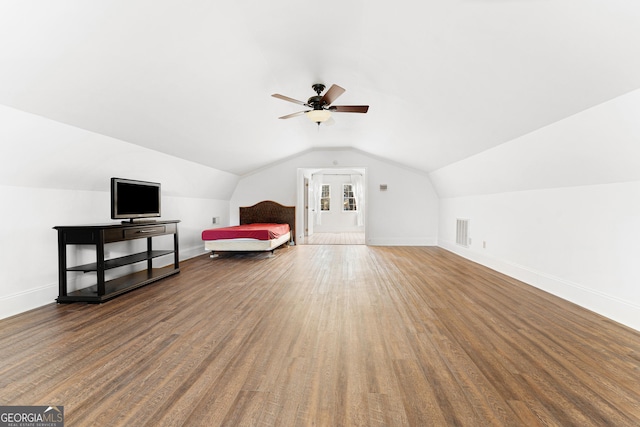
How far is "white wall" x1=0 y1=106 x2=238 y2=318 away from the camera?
251 cm

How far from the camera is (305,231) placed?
8672 millimetres

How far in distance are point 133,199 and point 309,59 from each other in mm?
2625

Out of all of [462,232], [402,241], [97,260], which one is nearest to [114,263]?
[97,260]

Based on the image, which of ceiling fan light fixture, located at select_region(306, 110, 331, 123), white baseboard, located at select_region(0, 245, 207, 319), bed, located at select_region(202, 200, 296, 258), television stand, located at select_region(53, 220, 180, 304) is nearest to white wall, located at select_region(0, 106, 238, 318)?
white baseboard, located at select_region(0, 245, 207, 319)

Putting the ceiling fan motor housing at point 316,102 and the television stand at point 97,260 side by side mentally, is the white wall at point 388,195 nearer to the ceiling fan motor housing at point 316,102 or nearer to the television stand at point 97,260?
the ceiling fan motor housing at point 316,102

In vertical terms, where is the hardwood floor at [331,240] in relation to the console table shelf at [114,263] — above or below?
below

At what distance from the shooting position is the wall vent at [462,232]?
5.68m

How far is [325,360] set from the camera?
1892 mm

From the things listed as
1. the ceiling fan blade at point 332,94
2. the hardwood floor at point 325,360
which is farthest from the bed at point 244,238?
the ceiling fan blade at point 332,94

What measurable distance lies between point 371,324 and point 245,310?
1177 mm

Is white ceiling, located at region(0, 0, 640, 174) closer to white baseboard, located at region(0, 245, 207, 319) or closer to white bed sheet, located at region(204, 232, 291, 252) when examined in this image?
Answer: white baseboard, located at region(0, 245, 207, 319)

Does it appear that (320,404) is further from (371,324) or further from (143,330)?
(143,330)

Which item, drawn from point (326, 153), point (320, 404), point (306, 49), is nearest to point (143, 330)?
point (320, 404)

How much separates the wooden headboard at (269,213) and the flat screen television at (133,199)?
11.2ft
